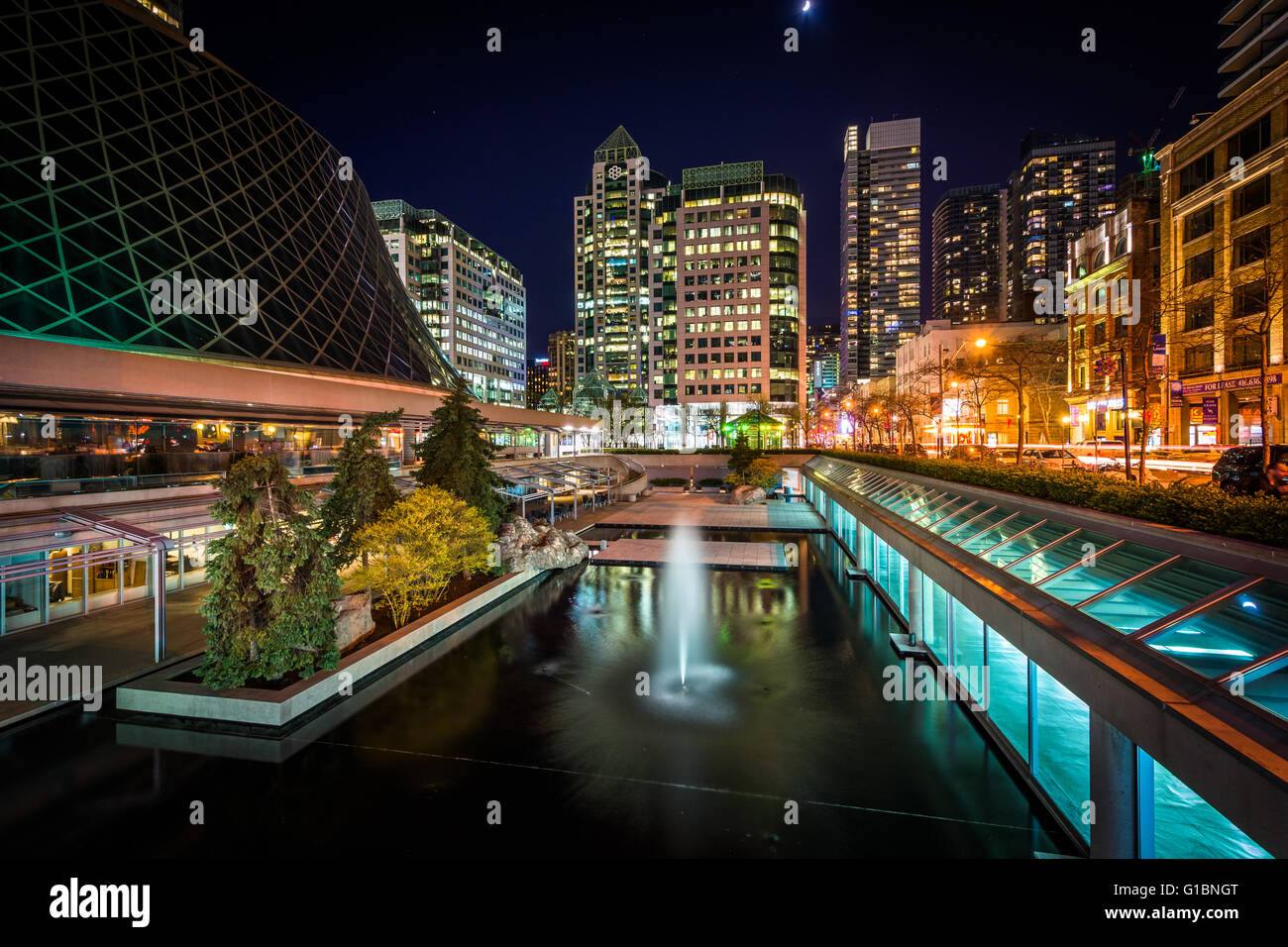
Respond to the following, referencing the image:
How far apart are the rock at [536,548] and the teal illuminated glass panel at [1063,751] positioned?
14.9 m

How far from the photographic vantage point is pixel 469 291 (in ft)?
463

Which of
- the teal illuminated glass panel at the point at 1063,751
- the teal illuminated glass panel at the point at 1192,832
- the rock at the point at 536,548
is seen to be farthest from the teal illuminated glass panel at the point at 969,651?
the rock at the point at 536,548

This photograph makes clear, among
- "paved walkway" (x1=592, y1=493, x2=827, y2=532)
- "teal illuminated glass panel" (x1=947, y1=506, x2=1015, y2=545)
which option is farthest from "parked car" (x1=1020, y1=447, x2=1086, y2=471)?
"teal illuminated glass panel" (x1=947, y1=506, x2=1015, y2=545)

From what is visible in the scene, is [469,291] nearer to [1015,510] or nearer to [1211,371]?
[1211,371]

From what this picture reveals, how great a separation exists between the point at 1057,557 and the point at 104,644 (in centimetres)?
1846

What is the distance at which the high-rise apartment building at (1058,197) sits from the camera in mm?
164375

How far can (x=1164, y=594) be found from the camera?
651 cm

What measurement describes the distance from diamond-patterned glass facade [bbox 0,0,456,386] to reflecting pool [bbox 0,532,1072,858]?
26.9 metres

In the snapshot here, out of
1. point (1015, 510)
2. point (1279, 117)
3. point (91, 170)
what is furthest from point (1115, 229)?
point (91, 170)

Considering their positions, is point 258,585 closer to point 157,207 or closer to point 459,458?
point 459,458

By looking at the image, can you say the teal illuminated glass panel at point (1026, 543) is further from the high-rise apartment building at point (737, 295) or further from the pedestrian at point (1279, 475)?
the high-rise apartment building at point (737, 295)

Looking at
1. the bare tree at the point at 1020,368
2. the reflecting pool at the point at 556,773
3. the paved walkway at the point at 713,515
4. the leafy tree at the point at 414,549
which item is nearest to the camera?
the reflecting pool at the point at 556,773

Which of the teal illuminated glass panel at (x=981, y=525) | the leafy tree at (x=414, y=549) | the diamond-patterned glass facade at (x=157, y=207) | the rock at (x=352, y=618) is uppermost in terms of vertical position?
the diamond-patterned glass facade at (x=157, y=207)

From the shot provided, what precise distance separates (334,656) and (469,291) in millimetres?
143547
